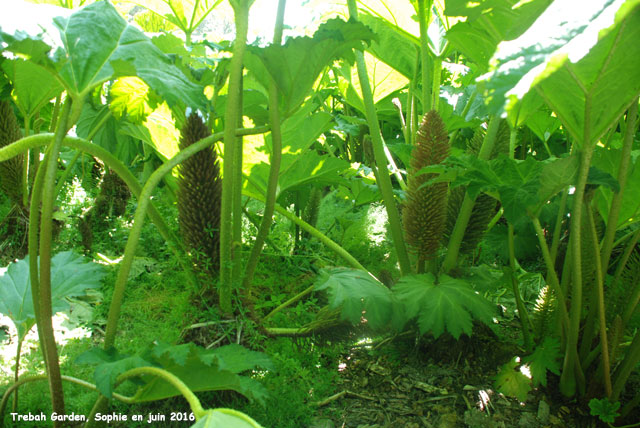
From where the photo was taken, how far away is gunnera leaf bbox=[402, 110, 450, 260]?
1.47 meters

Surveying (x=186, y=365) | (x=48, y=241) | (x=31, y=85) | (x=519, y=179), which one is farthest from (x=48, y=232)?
(x=519, y=179)

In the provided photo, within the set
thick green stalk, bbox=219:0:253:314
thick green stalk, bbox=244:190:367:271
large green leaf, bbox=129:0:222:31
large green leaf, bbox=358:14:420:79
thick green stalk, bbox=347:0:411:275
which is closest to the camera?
thick green stalk, bbox=219:0:253:314

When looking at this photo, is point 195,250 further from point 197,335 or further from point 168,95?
point 168,95

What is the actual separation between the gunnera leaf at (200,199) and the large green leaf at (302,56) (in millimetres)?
258

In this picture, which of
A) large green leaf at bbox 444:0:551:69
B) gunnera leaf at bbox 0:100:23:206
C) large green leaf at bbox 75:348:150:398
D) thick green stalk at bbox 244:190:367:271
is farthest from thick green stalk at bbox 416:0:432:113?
gunnera leaf at bbox 0:100:23:206

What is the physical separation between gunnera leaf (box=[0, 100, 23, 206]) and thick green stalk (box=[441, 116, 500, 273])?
76.0 inches

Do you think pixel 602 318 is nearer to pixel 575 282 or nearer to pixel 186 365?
pixel 575 282

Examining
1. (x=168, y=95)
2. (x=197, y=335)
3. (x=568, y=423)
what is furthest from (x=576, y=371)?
(x=168, y=95)

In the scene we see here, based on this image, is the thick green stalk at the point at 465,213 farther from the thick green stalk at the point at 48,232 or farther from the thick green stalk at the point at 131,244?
the thick green stalk at the point at 48,232

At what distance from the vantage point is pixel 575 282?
3.97ft

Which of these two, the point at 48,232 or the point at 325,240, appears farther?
the point at 325,240

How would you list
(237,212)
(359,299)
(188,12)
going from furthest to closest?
(188,12) → (237,212) → (359,299)

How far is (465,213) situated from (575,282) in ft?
Answer: 1.24

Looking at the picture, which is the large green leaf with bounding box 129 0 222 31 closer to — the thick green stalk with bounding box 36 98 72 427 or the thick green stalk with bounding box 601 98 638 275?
the thick green stalk with bounding box 36 98 72 427
